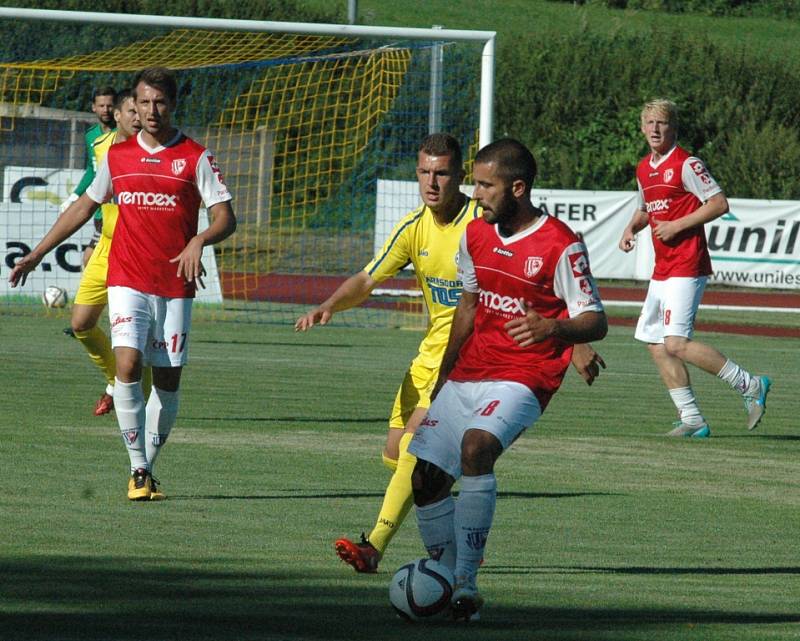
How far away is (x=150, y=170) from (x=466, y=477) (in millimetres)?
3389

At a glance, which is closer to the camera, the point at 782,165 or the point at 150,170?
the point at 150,170

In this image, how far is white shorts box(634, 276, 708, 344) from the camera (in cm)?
1166

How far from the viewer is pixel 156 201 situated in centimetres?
849

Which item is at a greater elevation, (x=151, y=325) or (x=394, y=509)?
(x=151, y=325)

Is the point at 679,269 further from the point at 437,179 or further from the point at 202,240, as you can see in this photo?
the point at 437,179

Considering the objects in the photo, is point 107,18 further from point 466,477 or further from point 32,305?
point 466,477

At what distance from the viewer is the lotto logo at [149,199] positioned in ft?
27.8

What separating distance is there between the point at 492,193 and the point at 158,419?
3.19 m

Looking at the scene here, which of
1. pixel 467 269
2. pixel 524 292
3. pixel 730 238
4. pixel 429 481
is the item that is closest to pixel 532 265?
pixel 524 292

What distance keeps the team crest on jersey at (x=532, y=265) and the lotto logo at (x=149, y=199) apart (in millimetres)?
3050

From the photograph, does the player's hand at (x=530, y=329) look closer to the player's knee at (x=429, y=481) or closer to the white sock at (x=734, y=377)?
the player's knee at (x=429, y=481)

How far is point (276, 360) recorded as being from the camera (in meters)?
16.6

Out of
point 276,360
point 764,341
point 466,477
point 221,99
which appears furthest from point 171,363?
point 221,99

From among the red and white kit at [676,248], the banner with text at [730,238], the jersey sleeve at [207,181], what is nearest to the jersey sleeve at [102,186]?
the jersey sleeve at [207,181]
